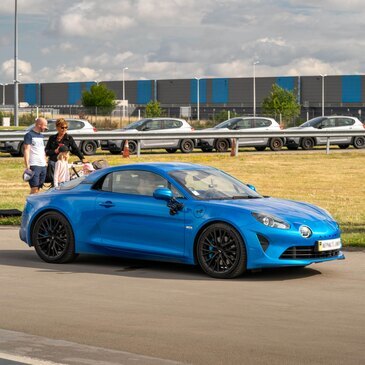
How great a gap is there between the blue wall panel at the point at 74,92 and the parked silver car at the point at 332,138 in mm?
87282

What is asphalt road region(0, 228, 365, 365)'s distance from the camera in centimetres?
769

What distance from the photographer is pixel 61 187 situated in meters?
13.3

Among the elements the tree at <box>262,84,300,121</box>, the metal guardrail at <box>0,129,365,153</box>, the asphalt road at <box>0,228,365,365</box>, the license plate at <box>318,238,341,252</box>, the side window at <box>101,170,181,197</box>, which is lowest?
the asphalt road at <box>0,228,365,365</box>

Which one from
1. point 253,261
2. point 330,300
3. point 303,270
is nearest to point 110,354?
point 330,300

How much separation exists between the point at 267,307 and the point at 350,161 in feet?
96.2

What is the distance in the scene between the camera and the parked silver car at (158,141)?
41.9 meters

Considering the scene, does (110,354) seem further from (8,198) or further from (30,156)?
(8,198)

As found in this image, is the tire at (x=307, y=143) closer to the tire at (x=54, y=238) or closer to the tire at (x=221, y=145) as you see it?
the tire at (x=221, y=145)

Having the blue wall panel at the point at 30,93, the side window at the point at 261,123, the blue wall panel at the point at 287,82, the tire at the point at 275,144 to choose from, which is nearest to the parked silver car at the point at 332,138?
the tire at the point at 275,144

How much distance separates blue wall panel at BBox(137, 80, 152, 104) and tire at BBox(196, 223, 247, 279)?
11751cm

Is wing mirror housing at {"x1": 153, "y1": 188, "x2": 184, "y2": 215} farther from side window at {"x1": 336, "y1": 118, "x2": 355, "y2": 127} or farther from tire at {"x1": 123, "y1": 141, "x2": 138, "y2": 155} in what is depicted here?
side window at {"x1": 336, "y1": 118, "x2": 355, "y2": 127}

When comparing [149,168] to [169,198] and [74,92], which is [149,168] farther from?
[74,92]

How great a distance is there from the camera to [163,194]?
12023 mm

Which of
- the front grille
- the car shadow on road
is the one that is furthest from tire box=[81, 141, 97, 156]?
→ the front grille
